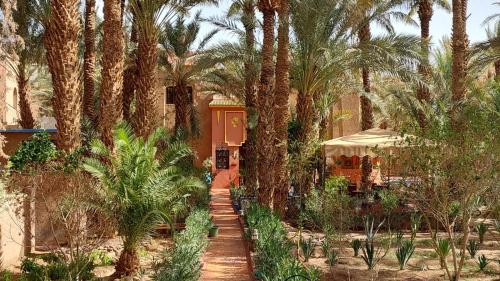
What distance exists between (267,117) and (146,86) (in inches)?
141

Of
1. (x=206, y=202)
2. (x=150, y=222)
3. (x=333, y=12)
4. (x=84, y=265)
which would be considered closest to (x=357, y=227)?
(x=206, y=202)

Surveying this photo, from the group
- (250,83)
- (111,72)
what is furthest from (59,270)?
(250,83)

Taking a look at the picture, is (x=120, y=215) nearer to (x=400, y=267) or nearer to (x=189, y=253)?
(x=189, y=253)

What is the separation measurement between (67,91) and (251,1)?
34.7 ft

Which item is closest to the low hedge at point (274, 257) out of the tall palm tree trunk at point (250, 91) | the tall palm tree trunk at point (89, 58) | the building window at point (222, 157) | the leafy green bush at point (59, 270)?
the leafy green bush at point (59, 270)

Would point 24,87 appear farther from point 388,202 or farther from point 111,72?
point 388,202

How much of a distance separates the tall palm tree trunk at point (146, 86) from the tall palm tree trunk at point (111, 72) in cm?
160

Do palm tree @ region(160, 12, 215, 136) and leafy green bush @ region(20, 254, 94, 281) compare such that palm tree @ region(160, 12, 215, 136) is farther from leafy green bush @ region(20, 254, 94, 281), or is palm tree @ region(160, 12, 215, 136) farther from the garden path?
leafy green bush @ region(20, 254, 94, 281)

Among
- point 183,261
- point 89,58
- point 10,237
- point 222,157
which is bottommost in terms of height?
point 183,261

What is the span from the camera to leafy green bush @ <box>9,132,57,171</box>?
1215 cm

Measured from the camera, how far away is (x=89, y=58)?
1872 centimetres

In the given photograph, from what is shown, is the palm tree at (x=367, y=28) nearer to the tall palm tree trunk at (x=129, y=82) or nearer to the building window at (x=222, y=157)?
the tall palm tree trunk at (x=129, y=82)

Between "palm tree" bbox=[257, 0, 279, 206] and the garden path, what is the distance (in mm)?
1483

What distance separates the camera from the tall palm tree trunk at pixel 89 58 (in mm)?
18703
